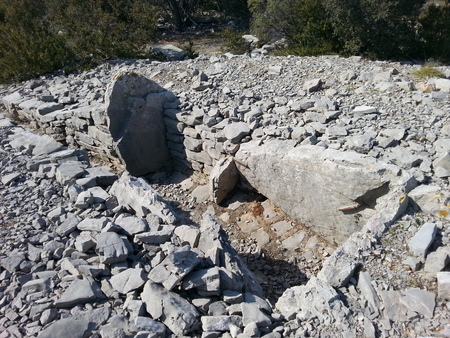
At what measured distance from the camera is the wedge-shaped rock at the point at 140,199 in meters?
4.17

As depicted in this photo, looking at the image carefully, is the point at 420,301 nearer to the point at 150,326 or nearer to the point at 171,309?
the point at 171,309

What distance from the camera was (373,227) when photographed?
3.60 metres

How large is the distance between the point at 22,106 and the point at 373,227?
6.91m

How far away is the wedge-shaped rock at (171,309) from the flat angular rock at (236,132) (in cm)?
293

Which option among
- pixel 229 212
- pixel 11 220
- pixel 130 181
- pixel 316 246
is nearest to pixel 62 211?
pixel 11 220

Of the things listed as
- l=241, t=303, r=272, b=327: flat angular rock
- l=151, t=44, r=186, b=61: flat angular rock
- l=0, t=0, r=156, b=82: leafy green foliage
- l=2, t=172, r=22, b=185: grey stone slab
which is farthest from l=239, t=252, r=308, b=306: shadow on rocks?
l=151, t=44, r=186, b=61: flat angular rock

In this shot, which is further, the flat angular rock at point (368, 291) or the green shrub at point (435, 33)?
the green shrub at point (435, 33)

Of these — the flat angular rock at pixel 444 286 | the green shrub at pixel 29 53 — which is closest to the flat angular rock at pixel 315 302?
the flat angular rock at pixel 444 286

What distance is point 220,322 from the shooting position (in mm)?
2822

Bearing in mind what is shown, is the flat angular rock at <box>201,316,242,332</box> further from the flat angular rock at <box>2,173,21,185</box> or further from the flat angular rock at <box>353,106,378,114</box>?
the flat angular rock at <box>353,106,378,114</box>

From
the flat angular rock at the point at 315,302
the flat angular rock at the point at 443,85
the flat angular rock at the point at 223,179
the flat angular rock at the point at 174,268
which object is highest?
the flat angular rock at the point at 443,85

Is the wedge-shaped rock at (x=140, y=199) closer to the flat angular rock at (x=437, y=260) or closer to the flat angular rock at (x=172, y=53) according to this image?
the flat angular rock at (x=437, y=260)

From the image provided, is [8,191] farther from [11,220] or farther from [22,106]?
[22,106]

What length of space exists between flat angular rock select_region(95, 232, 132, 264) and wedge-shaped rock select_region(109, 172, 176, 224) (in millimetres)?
672
